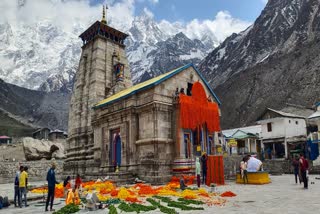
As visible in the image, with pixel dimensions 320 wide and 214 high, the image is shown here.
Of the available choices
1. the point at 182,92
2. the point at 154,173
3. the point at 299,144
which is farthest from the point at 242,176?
the point at 299,144

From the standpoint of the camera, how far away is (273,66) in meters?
85.1

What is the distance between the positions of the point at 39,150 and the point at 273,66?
69292 mm

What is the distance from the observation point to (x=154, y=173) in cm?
1977

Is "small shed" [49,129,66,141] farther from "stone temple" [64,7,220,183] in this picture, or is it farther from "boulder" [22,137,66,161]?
"stone temple" [64,7,220,183]

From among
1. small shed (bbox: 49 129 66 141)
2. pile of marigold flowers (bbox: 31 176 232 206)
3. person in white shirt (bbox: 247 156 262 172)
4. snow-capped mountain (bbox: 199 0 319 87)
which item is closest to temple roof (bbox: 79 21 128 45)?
pile of marigold flowers (bbox: 31 176 232 206)

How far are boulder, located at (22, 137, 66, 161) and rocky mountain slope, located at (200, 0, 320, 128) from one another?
152 ft

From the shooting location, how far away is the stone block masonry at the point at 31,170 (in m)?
31.9

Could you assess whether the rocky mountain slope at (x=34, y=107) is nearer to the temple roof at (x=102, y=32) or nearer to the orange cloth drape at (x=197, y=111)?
the temple roof at (x=102, y=32)

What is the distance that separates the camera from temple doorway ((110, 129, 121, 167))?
78.2 ft

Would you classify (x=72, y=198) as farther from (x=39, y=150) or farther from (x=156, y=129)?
(x=39, y=150)

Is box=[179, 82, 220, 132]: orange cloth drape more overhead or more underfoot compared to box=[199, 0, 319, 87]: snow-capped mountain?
more underfoot

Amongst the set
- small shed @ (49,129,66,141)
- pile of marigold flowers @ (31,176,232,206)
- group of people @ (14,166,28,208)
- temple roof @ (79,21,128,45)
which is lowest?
pile of marigold flowers @ (31,176,232,206)

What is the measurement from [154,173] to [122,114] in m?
5.85

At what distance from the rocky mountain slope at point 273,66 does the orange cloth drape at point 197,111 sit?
1752 inches
